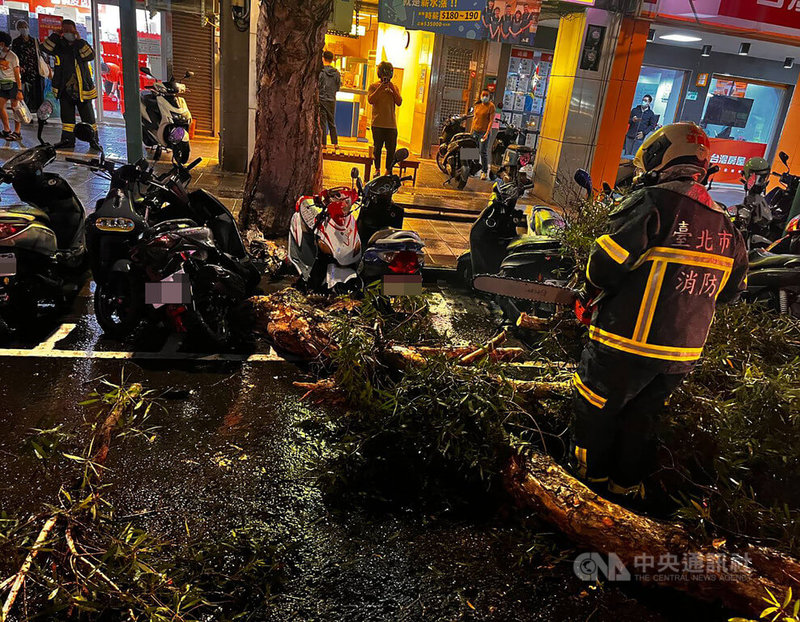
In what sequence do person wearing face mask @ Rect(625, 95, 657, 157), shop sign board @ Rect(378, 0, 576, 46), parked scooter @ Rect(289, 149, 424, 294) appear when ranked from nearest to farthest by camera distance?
parked scooter @ Rect(289, 149, 424, 294), shop sign board @ Rect(378, 0, 576, 46), person wearing face mask @ Rect(625, 95, 657, 157)

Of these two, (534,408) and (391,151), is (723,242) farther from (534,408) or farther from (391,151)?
(391,151)

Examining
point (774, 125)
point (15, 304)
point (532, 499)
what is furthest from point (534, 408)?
point (774, 125)

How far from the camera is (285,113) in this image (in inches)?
305

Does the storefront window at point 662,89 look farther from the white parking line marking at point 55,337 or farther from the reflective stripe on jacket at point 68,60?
the white parking line marking at point 55,337

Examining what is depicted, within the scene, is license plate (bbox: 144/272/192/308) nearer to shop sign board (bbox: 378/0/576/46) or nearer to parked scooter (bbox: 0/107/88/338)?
parked scooter (bbox: 0/107/88/338)

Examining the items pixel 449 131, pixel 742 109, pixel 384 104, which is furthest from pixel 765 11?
pixel 742 109

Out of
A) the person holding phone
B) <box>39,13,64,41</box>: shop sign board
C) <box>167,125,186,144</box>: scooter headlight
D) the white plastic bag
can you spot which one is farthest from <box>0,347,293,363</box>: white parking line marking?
<box>39,13,64,41</box>: shop sign board

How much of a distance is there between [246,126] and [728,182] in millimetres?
15975

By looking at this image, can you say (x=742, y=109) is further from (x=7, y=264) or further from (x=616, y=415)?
(x=7, y=264)

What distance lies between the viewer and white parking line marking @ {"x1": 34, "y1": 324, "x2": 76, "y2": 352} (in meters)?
4.77

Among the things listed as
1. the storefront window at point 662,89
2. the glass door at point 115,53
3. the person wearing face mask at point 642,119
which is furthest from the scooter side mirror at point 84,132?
the storefront window at point 662,89

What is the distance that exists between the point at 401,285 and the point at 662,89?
1800 centimetres

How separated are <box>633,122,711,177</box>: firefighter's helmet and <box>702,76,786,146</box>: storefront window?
18577 millimetres

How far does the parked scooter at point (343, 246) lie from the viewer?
520 centimetres
